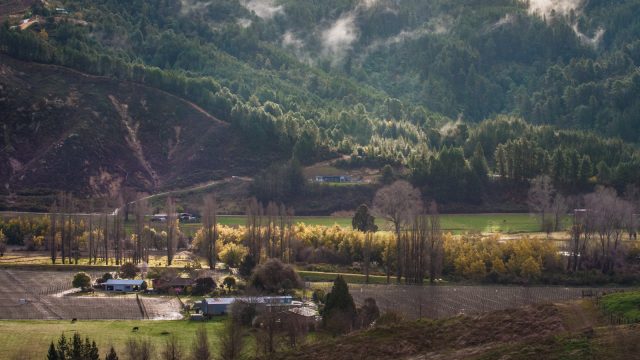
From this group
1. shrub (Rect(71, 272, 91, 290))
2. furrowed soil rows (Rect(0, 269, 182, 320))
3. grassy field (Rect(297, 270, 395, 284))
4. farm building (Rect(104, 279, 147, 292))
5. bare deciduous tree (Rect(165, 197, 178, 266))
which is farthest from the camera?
bare deciduous tree (Rect(165, 197, 178, 266))

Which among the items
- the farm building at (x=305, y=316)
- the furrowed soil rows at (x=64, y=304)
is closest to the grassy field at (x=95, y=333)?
the furrowed soil rows at (x=64, y=304)

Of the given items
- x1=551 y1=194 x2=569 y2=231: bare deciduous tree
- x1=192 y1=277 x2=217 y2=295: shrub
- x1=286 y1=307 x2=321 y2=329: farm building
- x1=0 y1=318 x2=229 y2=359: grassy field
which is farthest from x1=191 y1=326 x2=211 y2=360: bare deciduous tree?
x1=551 y1=194 x2=569 y2=231: bare deciduous tree

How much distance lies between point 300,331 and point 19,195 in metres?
91.2

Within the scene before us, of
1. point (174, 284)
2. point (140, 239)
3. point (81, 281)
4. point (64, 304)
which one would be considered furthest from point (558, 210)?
point (64, 304)

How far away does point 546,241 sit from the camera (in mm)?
117500

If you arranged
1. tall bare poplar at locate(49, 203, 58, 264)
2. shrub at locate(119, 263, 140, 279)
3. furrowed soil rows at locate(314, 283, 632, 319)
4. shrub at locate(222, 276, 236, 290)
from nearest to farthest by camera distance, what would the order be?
furrowed soil rows at locate(314, 283, 632, 319) < shrub at locate(222, 276, 236, 290) < shrub at locate(119, 263, 140, 279) < tall bare poplar at locate(49, 203, 58, 264)

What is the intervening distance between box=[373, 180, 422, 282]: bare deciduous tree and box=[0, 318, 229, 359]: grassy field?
33.1m

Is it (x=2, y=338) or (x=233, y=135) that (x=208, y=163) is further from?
(x=2, y=338)

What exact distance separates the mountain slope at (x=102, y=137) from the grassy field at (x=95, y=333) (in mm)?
78554

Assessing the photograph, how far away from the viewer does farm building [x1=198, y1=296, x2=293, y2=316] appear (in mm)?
88688

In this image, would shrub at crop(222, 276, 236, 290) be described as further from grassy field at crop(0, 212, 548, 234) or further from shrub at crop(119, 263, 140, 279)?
grassy field at crop(0, 212, 548, 234)

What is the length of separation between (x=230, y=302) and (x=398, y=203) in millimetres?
48445

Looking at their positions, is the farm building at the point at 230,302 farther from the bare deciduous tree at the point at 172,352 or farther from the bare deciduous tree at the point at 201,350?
the bare deciduous tree at the point at 201,350

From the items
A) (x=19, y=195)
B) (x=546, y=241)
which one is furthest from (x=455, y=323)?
(x=19, y=195)
